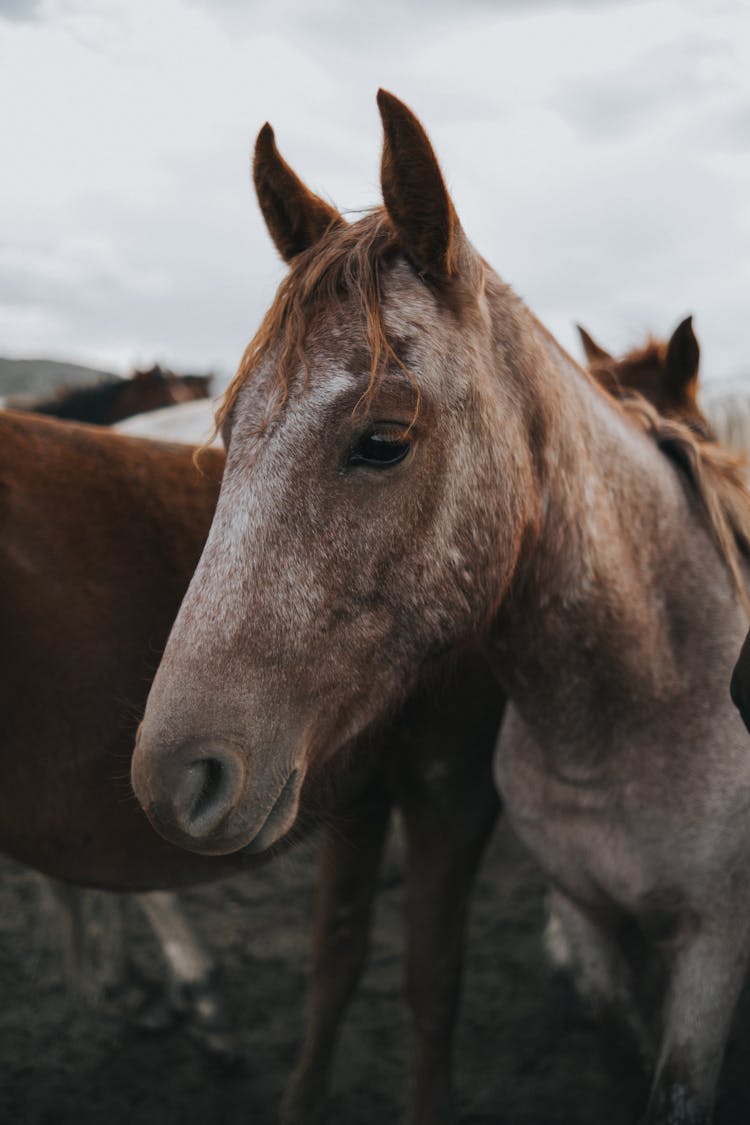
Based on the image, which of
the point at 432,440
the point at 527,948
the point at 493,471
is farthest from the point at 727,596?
the point at 527,948

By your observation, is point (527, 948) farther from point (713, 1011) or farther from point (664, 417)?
point (664, 417)

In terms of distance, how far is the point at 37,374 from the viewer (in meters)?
11.5

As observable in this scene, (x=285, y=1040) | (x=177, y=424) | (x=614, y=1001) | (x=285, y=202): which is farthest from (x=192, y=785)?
(x=177, y=424)

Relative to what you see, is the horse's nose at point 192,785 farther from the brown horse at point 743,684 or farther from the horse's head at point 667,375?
the horse's head at point 667,375

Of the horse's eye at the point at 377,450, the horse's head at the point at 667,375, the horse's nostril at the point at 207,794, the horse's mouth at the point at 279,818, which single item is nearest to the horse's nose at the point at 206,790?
the horse's nostril at the point at 207,794

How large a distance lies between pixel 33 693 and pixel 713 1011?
1.88 meters

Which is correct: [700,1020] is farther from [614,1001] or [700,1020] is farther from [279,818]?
[279,818]

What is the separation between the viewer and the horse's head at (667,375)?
2.80 metres

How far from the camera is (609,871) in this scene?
2.28 meters

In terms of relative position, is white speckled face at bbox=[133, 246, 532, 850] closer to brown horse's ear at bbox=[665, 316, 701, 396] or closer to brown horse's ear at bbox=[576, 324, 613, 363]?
brown horse's ear at bbox=[665, 316, 701, 396]

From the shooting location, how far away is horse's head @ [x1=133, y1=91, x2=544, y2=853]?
1.59 m

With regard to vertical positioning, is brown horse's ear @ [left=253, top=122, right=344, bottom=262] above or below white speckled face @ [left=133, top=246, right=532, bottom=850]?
above

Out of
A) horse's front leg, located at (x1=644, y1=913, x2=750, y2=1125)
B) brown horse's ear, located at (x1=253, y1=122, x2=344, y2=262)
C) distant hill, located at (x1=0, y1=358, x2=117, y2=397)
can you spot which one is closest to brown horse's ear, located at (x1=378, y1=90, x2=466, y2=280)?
brown horse's ear, located at (x1=253, y1=122, x2=344, y2=262)

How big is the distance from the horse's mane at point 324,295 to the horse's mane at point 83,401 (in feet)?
13.7
